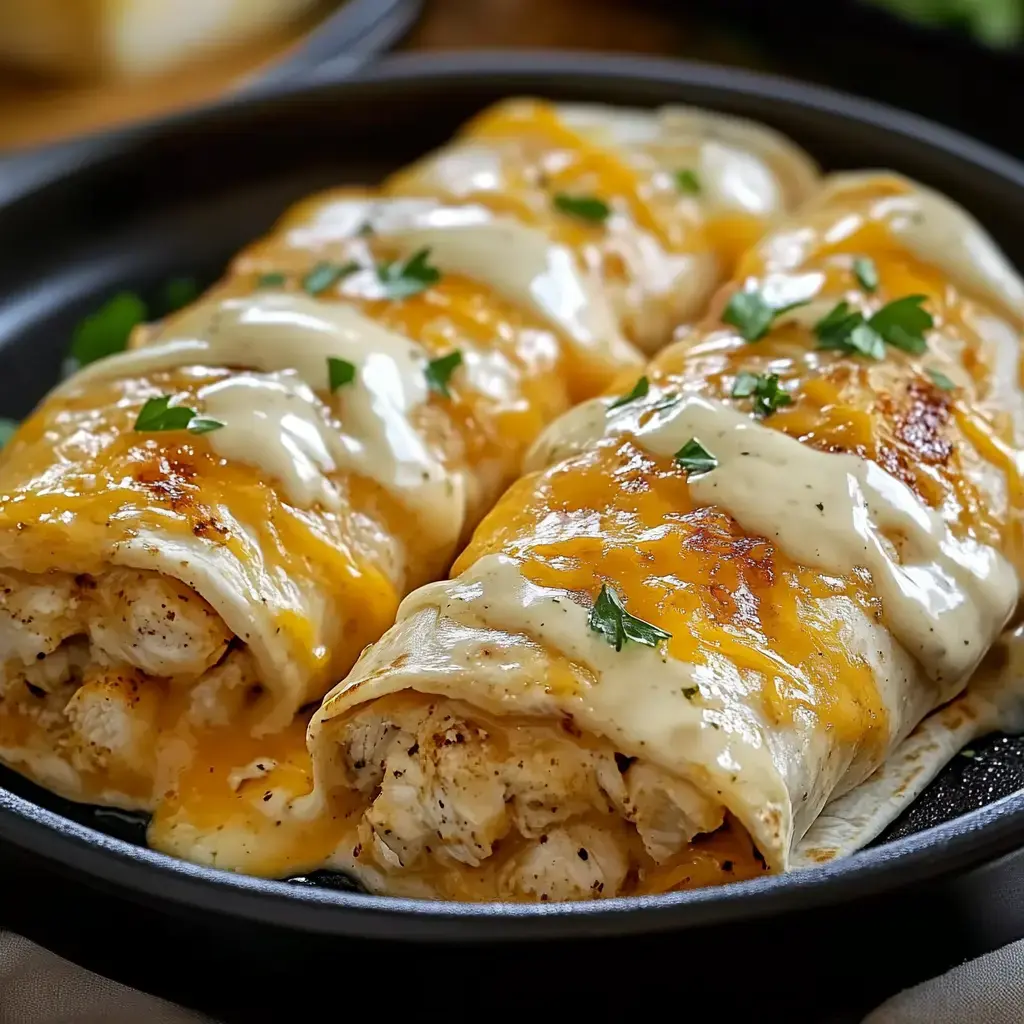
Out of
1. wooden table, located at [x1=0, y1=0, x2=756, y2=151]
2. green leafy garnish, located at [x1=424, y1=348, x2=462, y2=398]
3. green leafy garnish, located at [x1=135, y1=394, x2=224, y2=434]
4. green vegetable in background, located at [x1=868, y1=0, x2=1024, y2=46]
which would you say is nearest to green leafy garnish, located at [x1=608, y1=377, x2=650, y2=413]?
green leafy garnish, located at [x1=424, y1=348, x2=462, y2=398]

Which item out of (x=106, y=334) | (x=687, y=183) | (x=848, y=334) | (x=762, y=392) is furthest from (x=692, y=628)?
(x=106, y=334)

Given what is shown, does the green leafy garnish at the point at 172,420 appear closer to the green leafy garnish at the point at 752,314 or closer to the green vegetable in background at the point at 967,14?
the green leafy garnish at the point at 752,314

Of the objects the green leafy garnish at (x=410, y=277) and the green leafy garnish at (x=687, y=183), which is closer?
the green leafy garnish at (x=410, y=277)

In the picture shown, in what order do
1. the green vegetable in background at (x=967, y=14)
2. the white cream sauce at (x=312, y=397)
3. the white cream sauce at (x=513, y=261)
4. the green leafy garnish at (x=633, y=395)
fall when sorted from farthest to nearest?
the green vegetable in background at (x=967, y=14), the white cream sauce at (x=513, y=261), the green leafy garnish at (x=633, y=395), the white cream sauce at (x=312, y=397)

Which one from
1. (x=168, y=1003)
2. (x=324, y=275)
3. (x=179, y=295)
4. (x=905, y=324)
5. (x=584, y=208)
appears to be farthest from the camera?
(x=179, y=295)

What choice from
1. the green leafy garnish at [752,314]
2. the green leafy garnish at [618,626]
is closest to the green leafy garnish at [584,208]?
the green leafy garnish at [752,314]

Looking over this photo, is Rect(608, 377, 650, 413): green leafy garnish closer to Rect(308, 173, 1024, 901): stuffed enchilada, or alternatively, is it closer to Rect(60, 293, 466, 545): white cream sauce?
Rect(308, 173, 1024, 901): stuffed enchilada

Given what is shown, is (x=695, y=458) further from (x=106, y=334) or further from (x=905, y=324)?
(x=106, y=334)
